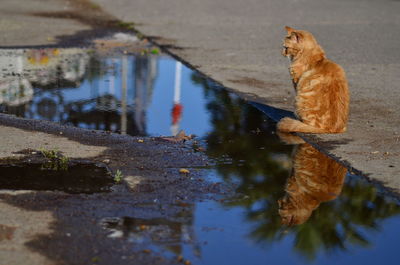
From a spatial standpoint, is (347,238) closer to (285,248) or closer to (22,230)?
(285,248)

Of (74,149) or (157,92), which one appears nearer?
(74,149)

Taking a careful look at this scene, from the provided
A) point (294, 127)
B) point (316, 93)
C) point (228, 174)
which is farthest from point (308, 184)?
point (316, 93)

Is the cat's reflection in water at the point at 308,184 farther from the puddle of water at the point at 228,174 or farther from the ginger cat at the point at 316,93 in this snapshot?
the ginger cat at the point at 316,93

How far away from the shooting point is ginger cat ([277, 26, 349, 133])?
847 cm

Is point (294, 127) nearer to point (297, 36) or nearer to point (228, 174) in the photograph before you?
point (297, 36)

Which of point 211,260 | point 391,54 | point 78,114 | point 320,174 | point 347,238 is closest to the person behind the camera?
point 211,260

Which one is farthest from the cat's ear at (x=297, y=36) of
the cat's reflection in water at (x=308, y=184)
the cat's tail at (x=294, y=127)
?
the cat's reflection in water at (x=308, y=184)

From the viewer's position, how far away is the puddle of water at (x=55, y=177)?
6595mm

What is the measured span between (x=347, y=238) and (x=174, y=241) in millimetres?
1455

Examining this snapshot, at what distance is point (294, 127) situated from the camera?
8594mm

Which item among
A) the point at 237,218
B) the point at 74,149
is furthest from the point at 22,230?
the point at 74,149

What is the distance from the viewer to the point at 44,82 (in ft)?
37.4

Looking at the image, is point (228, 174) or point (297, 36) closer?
point (228, 174)

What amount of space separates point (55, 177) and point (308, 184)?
8.12 feet
